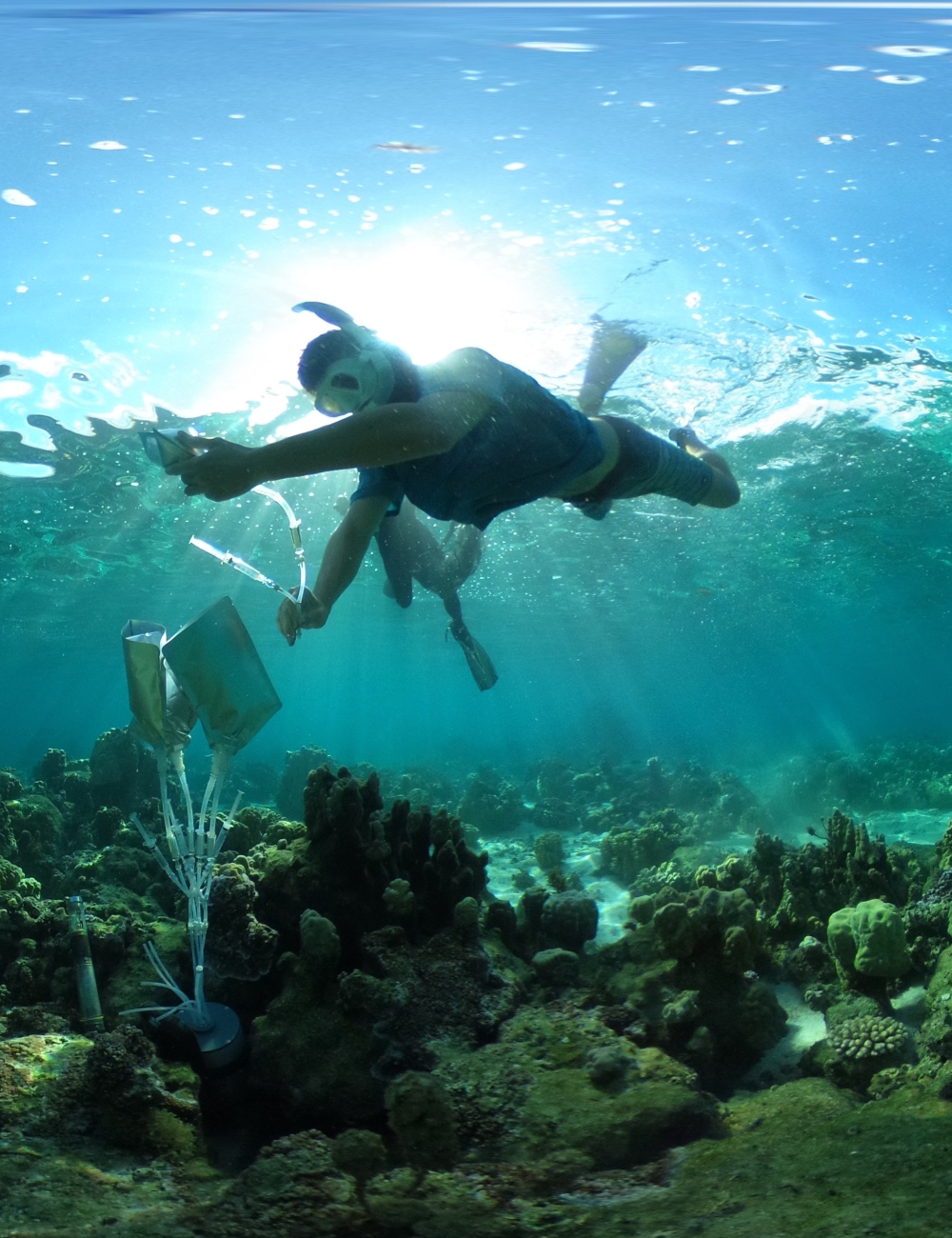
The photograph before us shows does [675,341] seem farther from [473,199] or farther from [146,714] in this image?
[146,714]

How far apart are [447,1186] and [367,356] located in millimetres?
2969

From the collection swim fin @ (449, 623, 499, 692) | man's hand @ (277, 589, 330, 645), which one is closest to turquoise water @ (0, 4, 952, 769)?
man's hand @ (277, 589, 330, 645)

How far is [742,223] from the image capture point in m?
7.61

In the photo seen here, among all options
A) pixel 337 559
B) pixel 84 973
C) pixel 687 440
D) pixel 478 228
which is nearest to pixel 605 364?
pixel 687 440

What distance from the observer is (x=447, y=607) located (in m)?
7.52

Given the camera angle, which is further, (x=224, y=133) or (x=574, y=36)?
(x=224, y=133)

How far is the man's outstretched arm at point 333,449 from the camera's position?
2.44 m

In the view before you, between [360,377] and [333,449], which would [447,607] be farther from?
[333,449]

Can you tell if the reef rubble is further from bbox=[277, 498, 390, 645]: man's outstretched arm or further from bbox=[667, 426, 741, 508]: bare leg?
bbox=[667, 426, 741, 508]: bare leg

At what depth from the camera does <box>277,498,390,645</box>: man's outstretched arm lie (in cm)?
342

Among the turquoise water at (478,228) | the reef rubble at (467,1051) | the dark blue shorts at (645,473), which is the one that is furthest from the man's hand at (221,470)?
the turquoise water at (478,228)

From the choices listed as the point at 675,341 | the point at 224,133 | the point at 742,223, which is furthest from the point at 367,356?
the point at 675,341

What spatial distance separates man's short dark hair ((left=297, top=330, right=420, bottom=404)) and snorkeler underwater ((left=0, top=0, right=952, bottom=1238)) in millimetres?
25

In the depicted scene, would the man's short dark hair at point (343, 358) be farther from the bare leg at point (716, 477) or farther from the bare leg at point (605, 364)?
the bare leg at point (605, 364)
